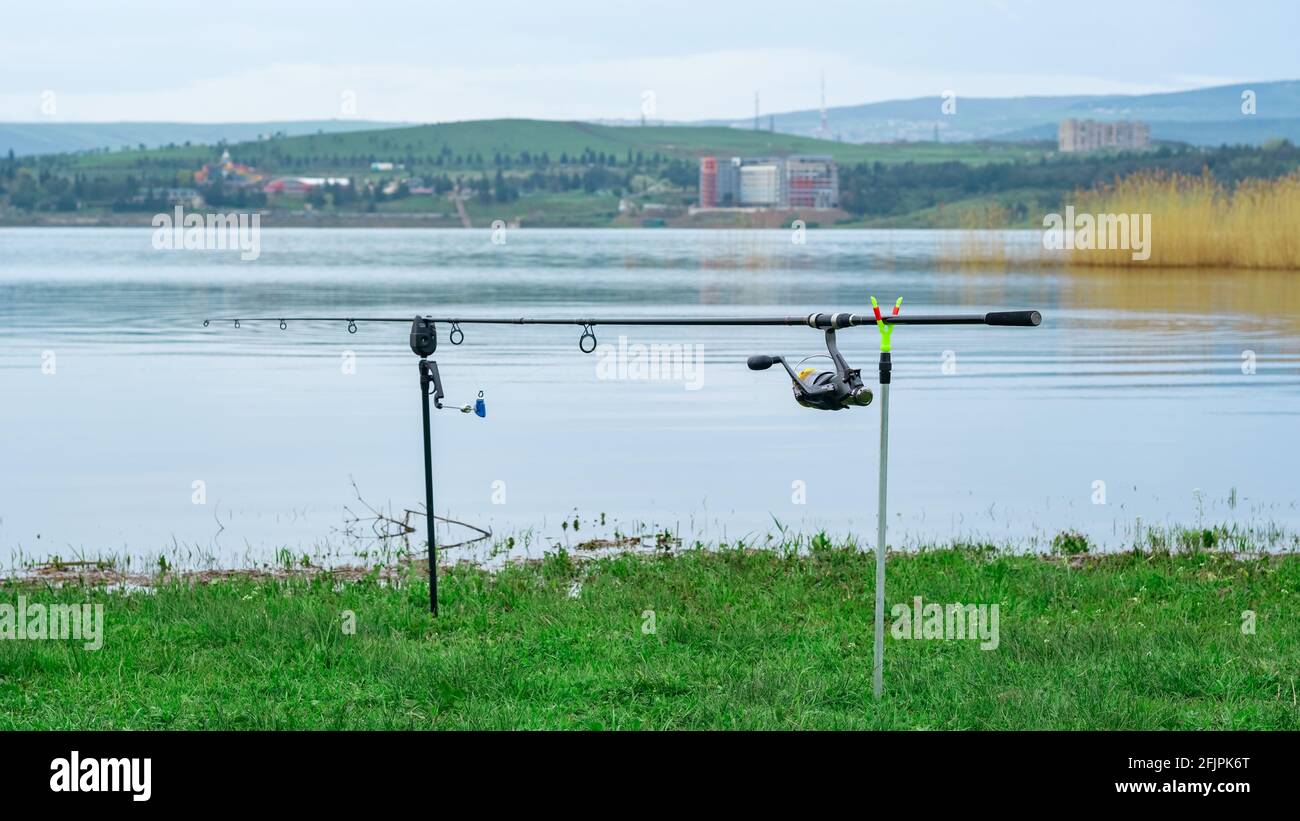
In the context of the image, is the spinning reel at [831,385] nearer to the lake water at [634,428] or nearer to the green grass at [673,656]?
the green grass at [673,656]

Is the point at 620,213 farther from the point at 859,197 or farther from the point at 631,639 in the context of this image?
the point at 631,639

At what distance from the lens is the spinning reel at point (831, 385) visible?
7555 mm

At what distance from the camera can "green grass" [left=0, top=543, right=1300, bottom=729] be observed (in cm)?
763

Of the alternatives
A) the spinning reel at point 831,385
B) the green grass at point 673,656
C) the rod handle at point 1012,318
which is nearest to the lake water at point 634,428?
the green grass at point 673,656

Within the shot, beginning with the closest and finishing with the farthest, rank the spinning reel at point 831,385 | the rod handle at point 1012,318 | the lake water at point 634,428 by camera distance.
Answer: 1. the rod handle at point 1012,318
2. the spinning reel at point 831,385
3. the lake water at point 634,428

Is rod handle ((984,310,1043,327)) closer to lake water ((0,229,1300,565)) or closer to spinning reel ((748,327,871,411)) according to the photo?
spinning reel ((748,327,871,411))

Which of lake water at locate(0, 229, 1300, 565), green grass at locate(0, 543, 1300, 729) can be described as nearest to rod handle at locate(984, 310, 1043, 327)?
green grass at locate(0, 543, 1300, 729)

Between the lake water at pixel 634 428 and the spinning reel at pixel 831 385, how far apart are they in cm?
649

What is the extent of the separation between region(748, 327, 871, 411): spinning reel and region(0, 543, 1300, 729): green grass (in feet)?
4.68

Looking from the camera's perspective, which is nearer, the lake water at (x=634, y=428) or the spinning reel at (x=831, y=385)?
the spinning reel at (x=831, y=385)

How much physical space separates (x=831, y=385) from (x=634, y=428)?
45.7ft

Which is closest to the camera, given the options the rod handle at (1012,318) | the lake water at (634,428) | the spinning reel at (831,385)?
the rod handle at (1012,318)

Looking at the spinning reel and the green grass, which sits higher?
the spinning reel

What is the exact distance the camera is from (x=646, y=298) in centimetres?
4597
